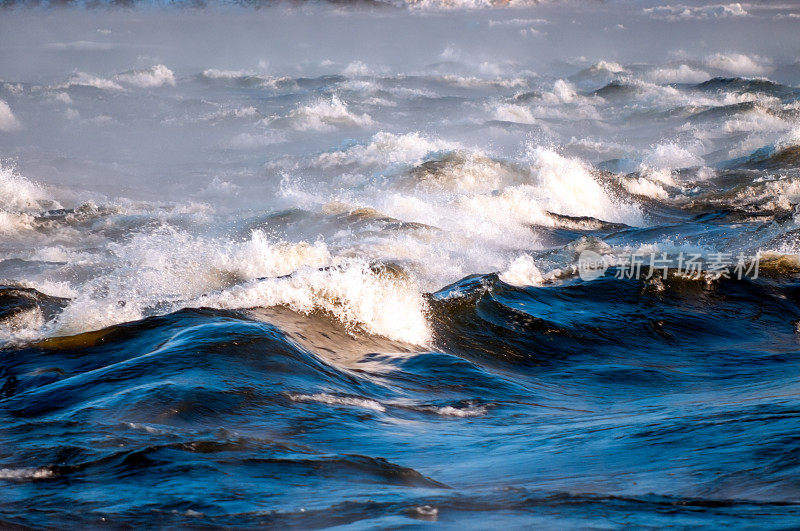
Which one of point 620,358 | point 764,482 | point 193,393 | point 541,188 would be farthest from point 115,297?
point 541,188

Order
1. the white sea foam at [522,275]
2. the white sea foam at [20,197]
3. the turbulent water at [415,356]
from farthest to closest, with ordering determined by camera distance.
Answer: the white sea foam at [20,197]
the white sea foam at [522,275]
the turbulent water at [415,356]

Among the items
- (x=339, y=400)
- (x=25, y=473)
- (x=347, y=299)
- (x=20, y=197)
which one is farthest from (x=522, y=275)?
(x=20, y=197)

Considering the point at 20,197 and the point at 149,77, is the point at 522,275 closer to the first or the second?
the point at 20,197

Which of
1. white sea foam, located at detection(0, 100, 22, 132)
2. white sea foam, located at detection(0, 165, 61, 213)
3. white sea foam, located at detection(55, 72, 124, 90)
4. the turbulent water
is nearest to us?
the turbulent water

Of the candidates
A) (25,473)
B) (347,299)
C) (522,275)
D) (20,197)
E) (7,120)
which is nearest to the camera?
(25,473)

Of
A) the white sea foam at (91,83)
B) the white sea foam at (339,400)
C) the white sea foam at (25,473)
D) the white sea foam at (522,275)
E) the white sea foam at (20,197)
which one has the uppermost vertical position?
the white sea foam at (91,83)

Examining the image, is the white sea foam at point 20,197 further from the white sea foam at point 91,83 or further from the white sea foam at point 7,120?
the white sea foam at point 91,83

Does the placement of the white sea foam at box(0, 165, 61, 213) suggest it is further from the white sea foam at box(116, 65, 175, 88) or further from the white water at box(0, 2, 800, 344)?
the white sea foam at box(116, 65, 175, 88)

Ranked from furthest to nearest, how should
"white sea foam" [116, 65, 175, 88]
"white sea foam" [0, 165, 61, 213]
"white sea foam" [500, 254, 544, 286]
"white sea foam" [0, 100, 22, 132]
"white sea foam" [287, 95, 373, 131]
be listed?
"white sea foam" [116, 65, 175, 88], "white sea foam" [287, 95, 373, 131], "white sea foam" [0, 100, 22, 132], "white sea foam" [0, 165, 61, 213], "white sea foam" [500, 254, 544, 286]

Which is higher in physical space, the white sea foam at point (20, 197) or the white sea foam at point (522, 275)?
the white sea foam at point (522, 275)

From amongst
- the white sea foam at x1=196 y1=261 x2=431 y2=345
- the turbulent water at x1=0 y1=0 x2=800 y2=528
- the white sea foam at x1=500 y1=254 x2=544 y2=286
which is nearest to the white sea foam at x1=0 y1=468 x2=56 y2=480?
the turbulent water at x1=0 y1=0 x2=800 y2=528

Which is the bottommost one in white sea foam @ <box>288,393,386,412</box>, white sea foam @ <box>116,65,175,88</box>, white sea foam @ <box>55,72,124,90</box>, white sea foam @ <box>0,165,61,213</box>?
white sea foam @ <box>0,165,61,213</box>

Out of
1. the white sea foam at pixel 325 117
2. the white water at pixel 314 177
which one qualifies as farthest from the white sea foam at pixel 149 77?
the white sea foam at pixel 325 117

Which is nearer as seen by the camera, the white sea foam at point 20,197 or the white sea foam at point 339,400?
the white sea foam at point 339,400
